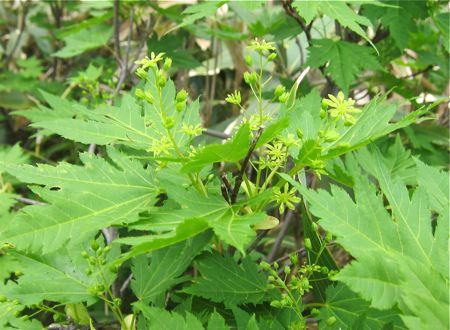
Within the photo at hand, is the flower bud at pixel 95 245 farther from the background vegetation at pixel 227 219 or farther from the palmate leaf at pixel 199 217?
the palmate leaf at pixel 199 217

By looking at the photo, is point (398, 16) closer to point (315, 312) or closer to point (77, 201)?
point (315, 312)

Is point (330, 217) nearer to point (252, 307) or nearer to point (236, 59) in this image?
point (252, 307)

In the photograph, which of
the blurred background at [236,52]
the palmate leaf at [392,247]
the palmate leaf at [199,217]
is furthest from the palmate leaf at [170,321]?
the blurred background at [236,52]

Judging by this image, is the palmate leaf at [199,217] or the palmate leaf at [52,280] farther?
the palmate leaf at [52,280]

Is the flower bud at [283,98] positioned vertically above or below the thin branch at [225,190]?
above

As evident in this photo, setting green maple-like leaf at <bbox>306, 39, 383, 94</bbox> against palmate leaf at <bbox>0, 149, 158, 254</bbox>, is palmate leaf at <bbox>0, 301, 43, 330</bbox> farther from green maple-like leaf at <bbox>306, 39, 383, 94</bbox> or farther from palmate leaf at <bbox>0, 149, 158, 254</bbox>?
green maple-like leaf at <bbox>306, 39, 383, 94</bbox>

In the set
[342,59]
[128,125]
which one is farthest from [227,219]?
[342,59]

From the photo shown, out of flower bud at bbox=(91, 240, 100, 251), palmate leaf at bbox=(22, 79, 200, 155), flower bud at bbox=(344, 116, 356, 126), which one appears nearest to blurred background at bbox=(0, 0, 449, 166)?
flower bud at bbox=(344, 116, 356, 126)

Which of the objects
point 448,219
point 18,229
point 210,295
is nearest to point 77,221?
point 18,229
